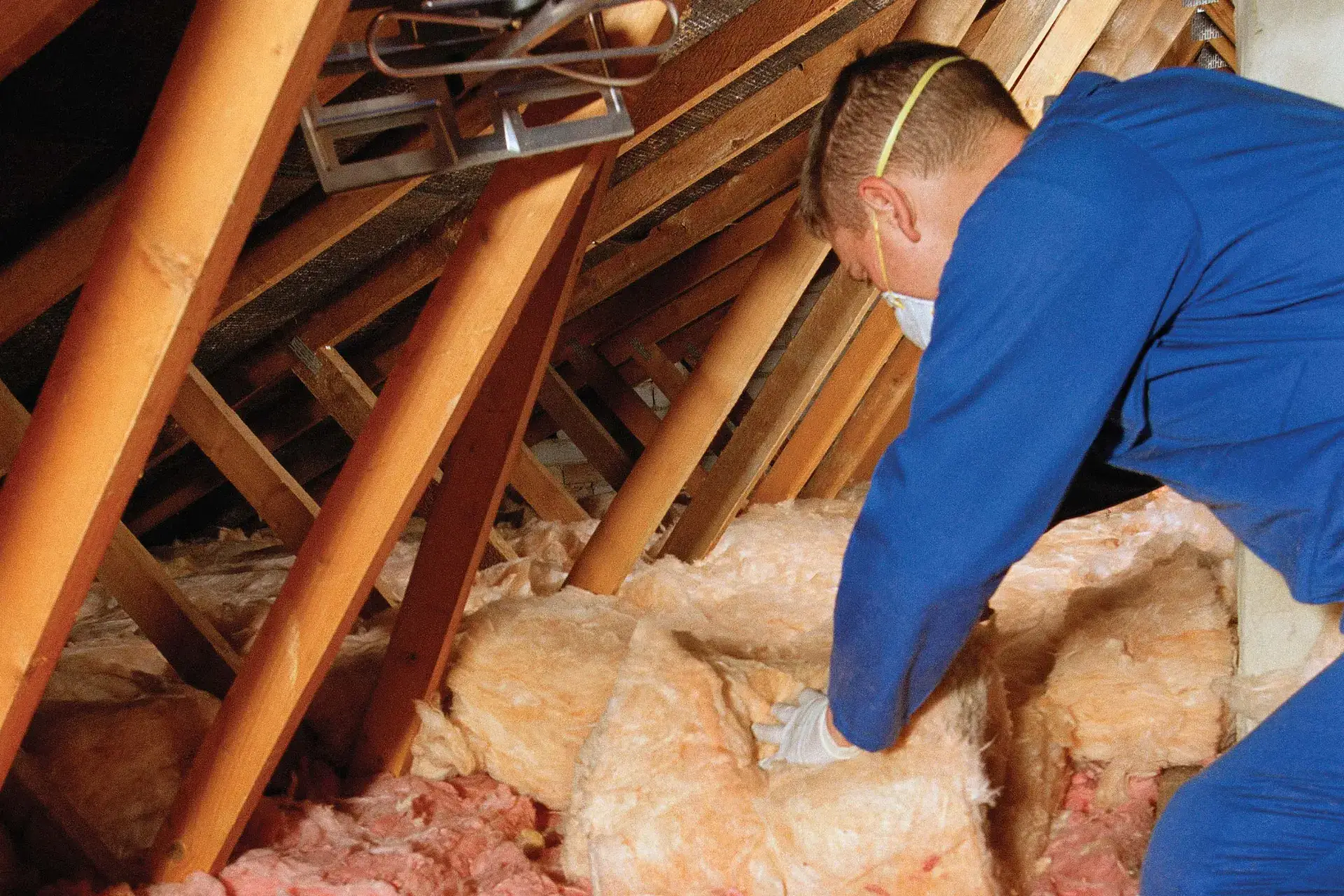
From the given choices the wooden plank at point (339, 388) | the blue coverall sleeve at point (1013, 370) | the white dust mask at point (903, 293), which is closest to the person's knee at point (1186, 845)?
the blue coverall sleeve at point (1013, 370)

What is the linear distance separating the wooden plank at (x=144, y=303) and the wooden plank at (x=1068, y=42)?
2.29 meters

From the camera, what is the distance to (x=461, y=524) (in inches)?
87.8

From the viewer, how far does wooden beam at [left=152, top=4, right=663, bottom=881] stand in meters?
1.57

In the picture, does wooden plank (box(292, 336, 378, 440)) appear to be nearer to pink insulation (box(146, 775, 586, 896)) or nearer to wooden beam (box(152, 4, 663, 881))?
pink insulation (box(146, 775, 586, 896))

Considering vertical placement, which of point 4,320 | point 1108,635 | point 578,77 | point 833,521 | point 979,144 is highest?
point 4,320

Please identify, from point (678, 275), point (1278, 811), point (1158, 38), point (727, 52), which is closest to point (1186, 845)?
point (1278, 811)

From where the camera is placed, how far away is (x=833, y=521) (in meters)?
4.05

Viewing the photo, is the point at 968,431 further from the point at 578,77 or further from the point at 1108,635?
the point at 1108,635

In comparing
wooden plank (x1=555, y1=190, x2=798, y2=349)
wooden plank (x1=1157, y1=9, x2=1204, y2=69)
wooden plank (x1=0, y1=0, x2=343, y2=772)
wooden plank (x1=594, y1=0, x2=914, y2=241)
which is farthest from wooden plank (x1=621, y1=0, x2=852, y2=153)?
wooden plank (x1=1157, y1=9, x2=1204, y2=69)

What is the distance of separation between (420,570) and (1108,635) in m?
1.55

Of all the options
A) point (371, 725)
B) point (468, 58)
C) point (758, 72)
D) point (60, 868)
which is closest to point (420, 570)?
point (371, 725)

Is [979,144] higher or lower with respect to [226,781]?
higher

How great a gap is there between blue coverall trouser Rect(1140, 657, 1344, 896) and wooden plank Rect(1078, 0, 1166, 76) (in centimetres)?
293

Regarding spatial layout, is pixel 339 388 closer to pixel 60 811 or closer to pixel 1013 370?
pixel 60 811
